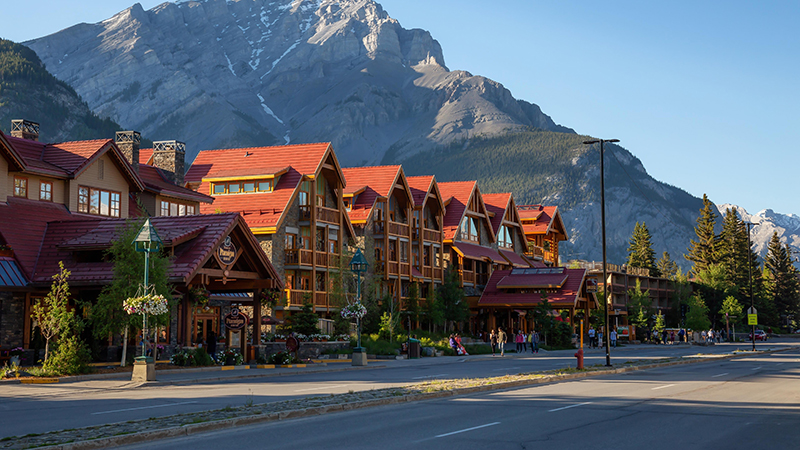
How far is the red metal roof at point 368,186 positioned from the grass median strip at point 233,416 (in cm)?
3506

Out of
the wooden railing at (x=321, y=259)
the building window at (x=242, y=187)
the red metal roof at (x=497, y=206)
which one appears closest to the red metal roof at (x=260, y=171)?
the building window at (x=242, y=187)

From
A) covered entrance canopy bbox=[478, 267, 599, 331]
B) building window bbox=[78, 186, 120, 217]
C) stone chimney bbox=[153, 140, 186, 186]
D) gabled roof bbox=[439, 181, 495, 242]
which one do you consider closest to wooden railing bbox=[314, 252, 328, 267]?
stone chimney bbox=[153, 140, 186, 186]

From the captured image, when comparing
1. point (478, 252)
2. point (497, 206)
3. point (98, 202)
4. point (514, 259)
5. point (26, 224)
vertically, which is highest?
point (497, 206)

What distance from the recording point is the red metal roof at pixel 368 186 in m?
58.5

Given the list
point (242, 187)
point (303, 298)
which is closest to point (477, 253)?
point (303, 298)

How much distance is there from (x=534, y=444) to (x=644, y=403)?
7272 mm

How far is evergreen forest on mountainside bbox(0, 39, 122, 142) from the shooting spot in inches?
5453

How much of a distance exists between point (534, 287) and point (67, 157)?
39.8 m

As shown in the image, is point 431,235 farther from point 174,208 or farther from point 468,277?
point 174,208

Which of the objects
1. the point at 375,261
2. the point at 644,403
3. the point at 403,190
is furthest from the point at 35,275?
the point at 403,190

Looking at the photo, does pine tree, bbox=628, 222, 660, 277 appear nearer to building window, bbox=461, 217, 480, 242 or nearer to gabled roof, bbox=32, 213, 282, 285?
building window, bbox=461, 217, 480, 242

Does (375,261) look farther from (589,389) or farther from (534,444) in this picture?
(534,444)

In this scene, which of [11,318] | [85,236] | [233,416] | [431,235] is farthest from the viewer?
[431,235]

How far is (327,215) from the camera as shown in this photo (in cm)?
5366
